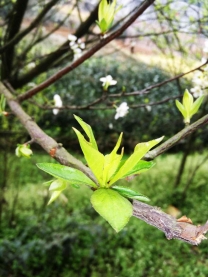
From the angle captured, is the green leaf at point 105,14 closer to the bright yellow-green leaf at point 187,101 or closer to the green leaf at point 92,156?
the bright yellow-green leaf at point 187,101

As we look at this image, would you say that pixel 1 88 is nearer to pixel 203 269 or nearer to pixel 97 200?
pixel 97 200

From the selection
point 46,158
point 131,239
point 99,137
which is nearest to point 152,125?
point 99,137

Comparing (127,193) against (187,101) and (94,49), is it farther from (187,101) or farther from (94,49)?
(94,49)

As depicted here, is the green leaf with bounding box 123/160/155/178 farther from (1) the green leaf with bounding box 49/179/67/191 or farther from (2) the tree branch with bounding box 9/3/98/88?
(2) the tree branch with bounding box 9/3/98/88

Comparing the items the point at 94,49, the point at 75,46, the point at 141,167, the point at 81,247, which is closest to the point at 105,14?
the point at 94,49

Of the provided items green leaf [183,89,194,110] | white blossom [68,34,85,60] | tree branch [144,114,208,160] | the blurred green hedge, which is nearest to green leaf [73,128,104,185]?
tree branch [144,114,208,160]

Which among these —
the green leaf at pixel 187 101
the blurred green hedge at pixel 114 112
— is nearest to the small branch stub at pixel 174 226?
the green leaf at pixel 187 101
